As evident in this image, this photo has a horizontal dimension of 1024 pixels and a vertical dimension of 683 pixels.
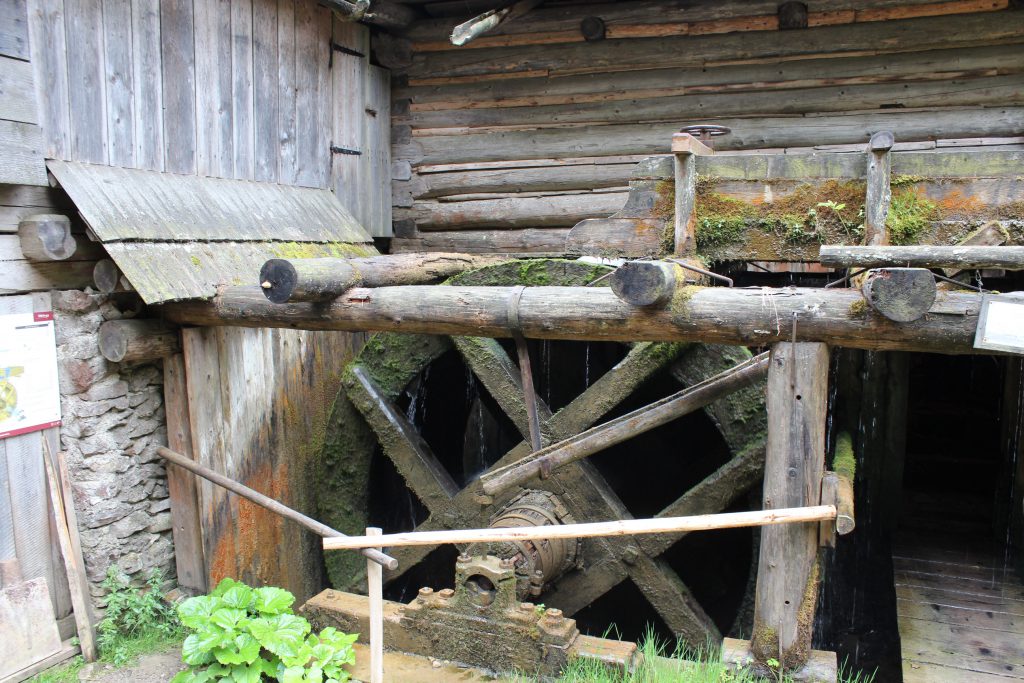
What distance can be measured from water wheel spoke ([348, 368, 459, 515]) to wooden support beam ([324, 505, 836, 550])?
1.68 metres

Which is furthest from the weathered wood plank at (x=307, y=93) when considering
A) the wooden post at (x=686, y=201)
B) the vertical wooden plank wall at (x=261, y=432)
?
the wooden post at (x=686, y=201)

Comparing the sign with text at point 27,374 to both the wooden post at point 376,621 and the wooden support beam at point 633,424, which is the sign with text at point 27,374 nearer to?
the wooden post at point 376,621

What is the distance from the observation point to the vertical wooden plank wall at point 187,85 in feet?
12.5

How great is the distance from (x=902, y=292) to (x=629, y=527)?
49.4 inches

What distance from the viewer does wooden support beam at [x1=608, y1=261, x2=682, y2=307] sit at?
315cm

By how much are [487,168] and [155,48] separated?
2355mm

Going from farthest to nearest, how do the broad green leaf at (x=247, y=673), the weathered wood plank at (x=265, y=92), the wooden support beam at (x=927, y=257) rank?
1. the weathered wood plank at (x=265, y=92)
2. the broad green leaf at (x=247, y=673)
3. the wooden support beam at (x=927, y=257)

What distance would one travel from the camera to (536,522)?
443 cm

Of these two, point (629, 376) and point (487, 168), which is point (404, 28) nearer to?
point (487, 168)

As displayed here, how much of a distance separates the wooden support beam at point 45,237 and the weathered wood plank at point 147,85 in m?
0.64

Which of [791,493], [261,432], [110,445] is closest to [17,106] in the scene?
[110,445]

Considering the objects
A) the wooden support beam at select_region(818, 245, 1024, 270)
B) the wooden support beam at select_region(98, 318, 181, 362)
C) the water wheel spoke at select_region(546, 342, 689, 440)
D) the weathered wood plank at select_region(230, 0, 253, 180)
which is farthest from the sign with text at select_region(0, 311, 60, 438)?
the wooden support beam at select_region(818, 245, 1024, 270)

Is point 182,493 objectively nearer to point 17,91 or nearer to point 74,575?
point 74,575

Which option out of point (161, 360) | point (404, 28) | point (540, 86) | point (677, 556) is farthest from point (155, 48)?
point (677, 556)
